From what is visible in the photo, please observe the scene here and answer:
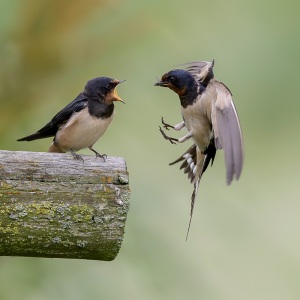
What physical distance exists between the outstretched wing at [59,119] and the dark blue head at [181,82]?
0.20m

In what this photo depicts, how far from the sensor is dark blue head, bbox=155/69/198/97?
2402mm

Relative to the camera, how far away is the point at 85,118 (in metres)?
2.38

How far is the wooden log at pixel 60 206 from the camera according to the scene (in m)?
1.53

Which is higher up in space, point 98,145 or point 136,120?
point 136,120

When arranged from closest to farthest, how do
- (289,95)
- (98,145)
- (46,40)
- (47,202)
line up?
(47,202)
(46,40)
(98,145)
(289,95)

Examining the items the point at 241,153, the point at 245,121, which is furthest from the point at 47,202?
the point at 245,121

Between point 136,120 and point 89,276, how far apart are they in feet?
1.42

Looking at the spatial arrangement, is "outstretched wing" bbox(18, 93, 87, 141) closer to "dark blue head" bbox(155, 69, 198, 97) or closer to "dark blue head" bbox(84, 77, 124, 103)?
"dark blue head" bbox(84, 77, 124, 103)

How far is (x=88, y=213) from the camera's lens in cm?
155

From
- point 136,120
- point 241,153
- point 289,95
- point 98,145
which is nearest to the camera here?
point 241,153

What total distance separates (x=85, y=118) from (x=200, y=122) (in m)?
0.28

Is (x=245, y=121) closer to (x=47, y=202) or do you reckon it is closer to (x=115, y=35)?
(x=115, y=35)

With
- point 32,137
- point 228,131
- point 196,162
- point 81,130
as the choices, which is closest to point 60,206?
point 228,131

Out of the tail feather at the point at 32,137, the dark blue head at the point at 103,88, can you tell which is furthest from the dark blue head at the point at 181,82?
the tail feather at the point at 32,137
